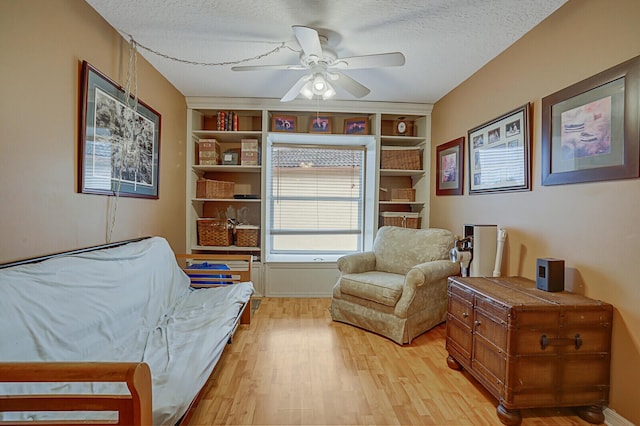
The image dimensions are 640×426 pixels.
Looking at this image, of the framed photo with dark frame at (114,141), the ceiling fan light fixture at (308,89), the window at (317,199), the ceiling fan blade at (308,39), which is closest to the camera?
the ceiling fan blade at (308,39)

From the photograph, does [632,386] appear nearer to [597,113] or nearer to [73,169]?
[597,113]

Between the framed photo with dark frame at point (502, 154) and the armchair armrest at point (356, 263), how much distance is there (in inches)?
46.2

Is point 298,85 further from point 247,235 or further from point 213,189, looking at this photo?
point 247,235

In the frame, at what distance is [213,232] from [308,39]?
8.11ft

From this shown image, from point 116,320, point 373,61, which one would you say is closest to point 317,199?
point 373,61

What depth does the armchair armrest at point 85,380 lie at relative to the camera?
Result: 0.80 meters

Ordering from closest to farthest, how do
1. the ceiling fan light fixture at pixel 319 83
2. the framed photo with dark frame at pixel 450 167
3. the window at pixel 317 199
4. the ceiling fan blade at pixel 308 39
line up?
the ceiling fan blade at pixel 308 39, the ceiling fan light fixture at pixel 319 83, the framed photo with dark frame at pixel 450 167, the window at pixel 317 199

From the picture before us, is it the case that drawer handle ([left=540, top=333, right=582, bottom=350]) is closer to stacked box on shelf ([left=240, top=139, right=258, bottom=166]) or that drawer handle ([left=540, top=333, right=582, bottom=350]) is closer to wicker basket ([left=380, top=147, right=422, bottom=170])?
wicker basket ([left=380, top=147, right=422, bottom=170])

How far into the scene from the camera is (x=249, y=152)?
141 inches

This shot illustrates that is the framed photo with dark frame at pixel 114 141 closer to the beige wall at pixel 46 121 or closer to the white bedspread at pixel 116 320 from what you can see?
the beige wall at pixel 46 121

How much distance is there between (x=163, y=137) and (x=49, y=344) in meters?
2.13

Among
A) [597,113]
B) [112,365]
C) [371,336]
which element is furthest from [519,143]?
[112,365]

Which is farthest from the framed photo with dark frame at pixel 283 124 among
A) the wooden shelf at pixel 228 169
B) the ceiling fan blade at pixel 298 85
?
the ceiling fan blade at pixel 298 85

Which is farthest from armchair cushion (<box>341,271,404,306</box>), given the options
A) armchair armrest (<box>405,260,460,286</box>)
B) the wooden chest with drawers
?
the wooden chest with drawers
